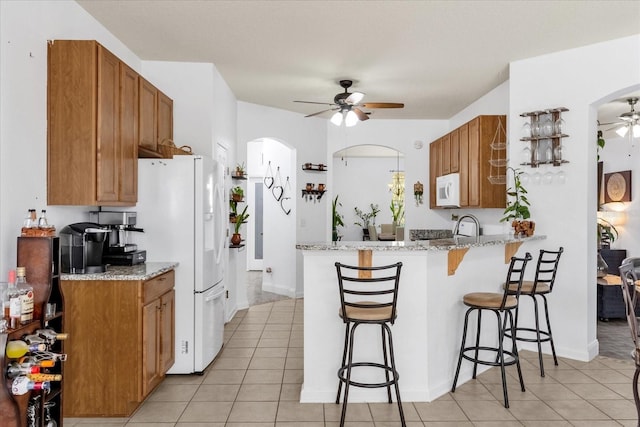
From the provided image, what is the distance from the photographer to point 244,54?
4.05m

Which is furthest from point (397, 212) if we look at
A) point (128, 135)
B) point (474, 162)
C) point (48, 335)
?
point (48, 335)

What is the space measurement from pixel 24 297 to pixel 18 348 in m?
0.24

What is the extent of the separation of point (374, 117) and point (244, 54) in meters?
3.10

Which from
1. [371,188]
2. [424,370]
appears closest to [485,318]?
[424,370]

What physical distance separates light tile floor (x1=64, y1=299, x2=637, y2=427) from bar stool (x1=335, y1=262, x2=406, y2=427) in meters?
0.27

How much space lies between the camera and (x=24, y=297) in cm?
212

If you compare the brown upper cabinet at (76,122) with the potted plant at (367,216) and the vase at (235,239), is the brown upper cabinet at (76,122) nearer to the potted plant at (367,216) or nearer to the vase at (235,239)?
the vase at (235,239)

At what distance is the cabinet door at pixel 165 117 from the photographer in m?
3.93

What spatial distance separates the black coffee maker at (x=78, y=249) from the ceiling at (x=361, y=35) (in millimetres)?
1649

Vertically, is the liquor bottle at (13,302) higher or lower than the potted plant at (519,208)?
lower

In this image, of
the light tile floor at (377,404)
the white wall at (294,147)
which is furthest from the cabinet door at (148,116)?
the white wall at (294,147)

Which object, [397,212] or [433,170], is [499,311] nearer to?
[433,170]

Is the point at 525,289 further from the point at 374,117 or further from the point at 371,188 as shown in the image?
the point at 371,188

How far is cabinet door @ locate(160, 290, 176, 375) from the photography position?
10.4 ft
